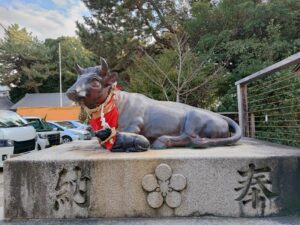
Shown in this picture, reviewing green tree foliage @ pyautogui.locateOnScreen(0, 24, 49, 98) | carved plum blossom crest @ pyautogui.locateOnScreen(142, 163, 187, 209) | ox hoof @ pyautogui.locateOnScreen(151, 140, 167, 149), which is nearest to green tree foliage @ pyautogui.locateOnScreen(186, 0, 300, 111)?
ox hoof @ pyautogui.locateOnScreen(151, 140, 167, 149)

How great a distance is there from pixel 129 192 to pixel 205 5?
37.1 feet

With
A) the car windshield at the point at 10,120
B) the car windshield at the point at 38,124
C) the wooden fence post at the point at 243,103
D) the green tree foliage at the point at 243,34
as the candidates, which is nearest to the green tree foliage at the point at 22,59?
the car windshield at the point at 38,124

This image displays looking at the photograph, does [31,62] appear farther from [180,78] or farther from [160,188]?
[160,188]

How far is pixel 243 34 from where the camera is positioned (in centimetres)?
1207

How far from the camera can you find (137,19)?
14.9 meters

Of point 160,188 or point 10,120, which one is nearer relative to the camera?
point 160,188

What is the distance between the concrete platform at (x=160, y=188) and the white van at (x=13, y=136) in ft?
15.6

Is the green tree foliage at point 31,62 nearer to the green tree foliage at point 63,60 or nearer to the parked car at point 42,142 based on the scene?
the green tree foliage at point 63,60

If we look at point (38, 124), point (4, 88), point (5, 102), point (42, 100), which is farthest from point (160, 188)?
point (4, 88)

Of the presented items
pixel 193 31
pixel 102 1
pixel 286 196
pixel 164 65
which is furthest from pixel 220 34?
pixel 286 196

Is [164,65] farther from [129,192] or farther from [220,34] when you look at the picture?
[129,192]

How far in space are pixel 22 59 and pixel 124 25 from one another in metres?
16.0

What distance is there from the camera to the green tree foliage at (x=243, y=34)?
421 inches

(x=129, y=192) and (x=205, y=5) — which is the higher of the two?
(x=205, y=5)
